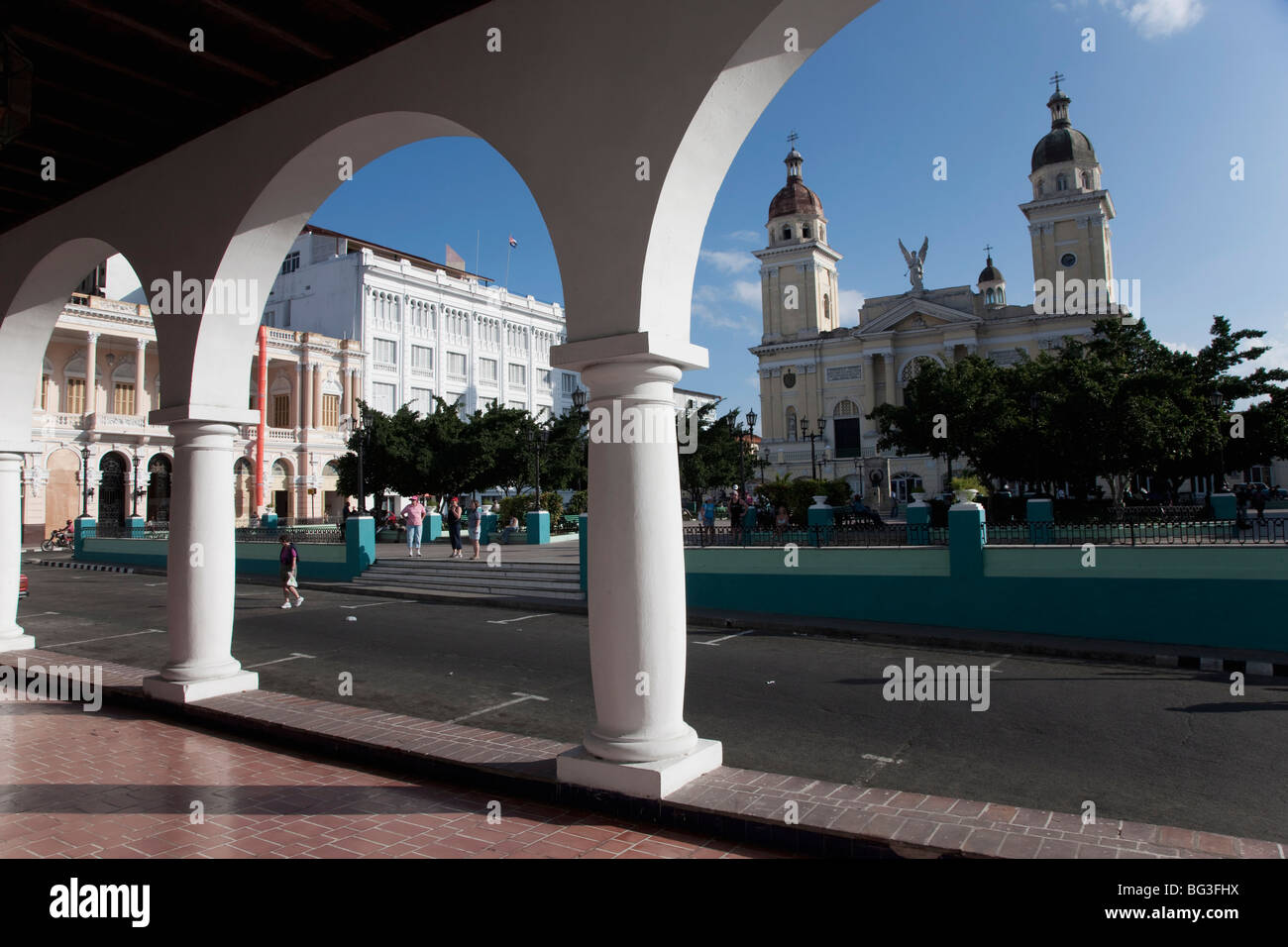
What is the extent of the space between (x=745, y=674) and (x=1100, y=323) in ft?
88.4

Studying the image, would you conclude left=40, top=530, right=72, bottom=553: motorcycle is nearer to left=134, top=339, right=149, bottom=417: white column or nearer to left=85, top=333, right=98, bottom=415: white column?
left=85, top=333, right=98, bottom=415: white column

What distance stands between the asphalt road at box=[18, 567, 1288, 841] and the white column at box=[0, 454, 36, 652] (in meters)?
1.18

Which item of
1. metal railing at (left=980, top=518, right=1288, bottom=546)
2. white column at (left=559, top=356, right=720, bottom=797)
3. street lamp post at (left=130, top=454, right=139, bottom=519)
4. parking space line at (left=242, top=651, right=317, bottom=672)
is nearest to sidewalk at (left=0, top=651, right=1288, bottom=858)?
white column at (left=559, top=356, right=720, bottom=797)

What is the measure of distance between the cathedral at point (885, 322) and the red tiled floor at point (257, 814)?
4844 centimetres

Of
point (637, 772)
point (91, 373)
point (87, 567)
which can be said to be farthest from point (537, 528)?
point (91, 373)

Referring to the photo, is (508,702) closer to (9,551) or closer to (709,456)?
(9,551)

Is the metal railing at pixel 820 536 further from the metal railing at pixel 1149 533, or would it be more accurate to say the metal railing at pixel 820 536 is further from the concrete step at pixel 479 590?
the concrete step at pixel 479 590

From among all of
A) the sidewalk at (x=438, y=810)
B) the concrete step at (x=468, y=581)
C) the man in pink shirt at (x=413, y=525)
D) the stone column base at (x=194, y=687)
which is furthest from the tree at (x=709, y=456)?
the sidewalk at (x=438, y=810)

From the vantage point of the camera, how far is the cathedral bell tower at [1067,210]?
A: 5384 cm

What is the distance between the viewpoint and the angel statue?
57.3 metres

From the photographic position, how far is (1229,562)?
874 centimetres

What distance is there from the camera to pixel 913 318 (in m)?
56.7
